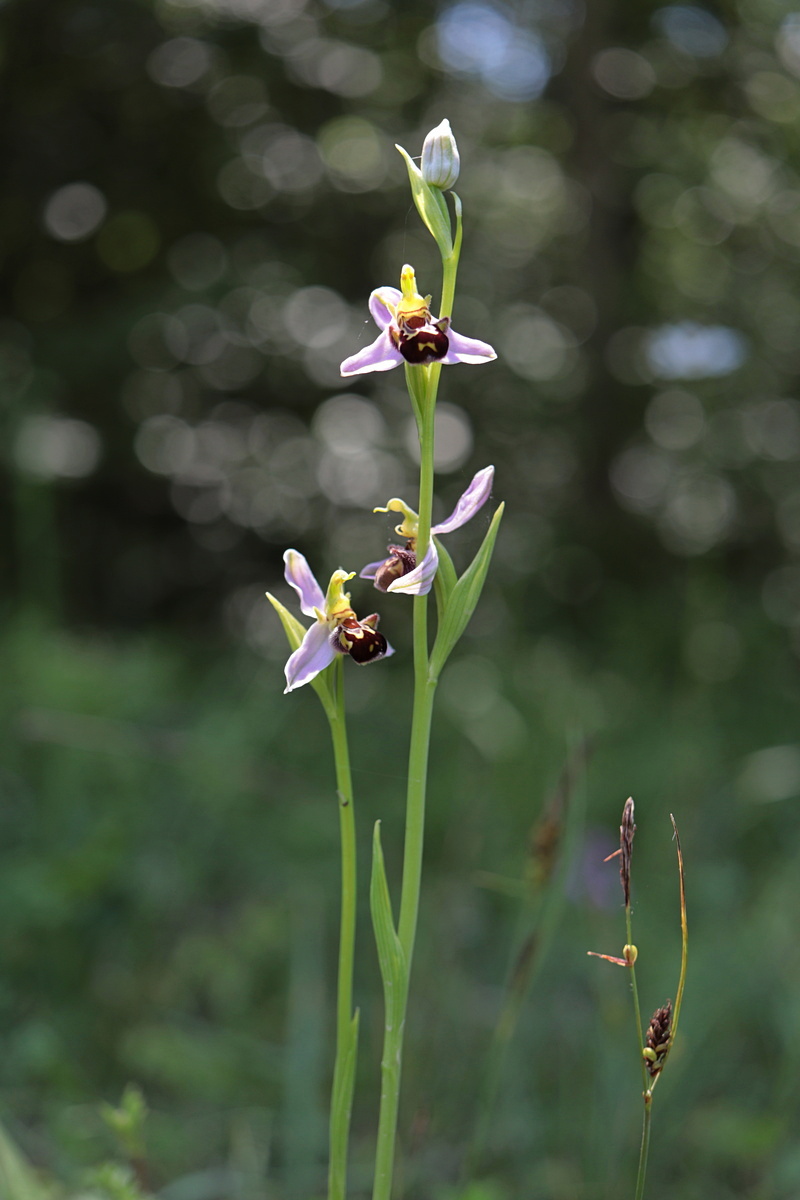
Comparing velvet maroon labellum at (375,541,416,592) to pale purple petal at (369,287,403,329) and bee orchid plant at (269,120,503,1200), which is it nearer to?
bee orchid plant at (269,120,503,1200)

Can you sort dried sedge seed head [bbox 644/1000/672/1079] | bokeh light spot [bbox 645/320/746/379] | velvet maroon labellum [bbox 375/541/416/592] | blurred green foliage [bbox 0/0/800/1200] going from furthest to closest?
bokeh light spot [bbox 645/320/746/379] → blurred green foliage [bbox 0/0/800/1200] → velvet maroon labellum [bbox 375/541/416/592] → dried sedge seed head [bbox 644/1000/672/1079]

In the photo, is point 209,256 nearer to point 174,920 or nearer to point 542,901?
point 174,920

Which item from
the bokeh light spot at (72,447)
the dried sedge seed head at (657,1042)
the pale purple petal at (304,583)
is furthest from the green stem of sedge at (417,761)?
the bokeh light spot at (72,447)

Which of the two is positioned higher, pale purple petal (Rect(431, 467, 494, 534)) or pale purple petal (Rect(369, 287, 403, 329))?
pale purple petal (Rect(369, 287, 403, 329))

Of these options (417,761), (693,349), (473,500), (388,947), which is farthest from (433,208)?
(693,349)

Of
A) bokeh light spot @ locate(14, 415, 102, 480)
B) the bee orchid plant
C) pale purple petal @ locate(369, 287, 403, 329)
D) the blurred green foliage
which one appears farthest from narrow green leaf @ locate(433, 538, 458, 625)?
bokeh light spot @ locate(14, 415, 102, 480)

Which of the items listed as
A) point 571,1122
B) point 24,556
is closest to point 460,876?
point 571,1122

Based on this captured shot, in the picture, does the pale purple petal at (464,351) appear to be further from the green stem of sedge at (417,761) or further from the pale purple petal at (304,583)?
the pale purple petal at (304,583)
